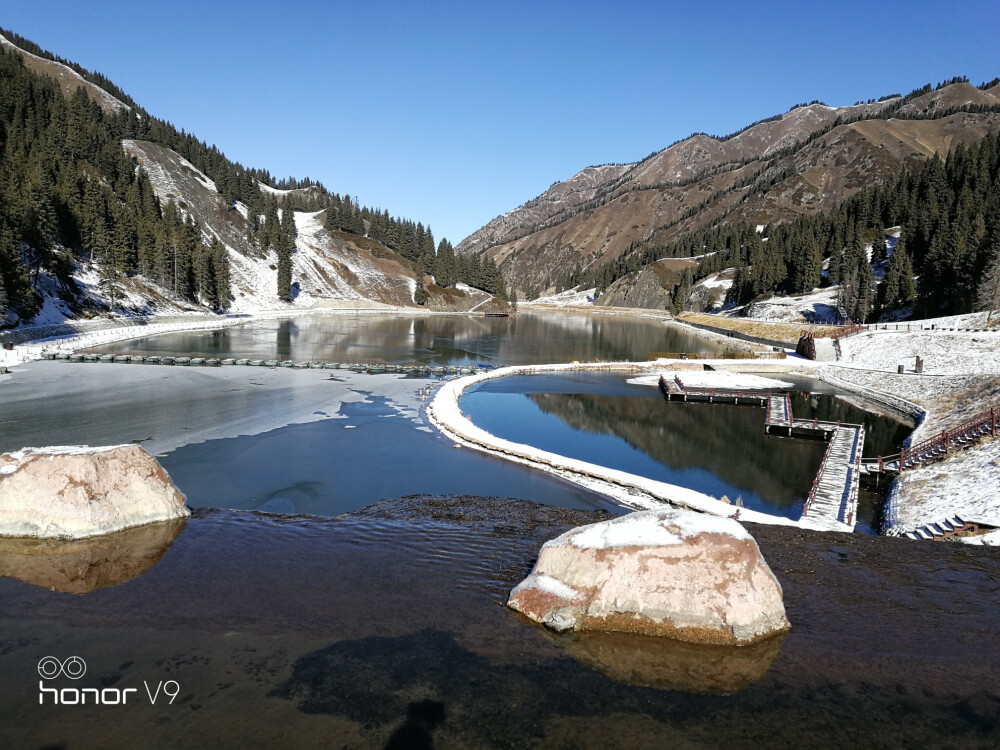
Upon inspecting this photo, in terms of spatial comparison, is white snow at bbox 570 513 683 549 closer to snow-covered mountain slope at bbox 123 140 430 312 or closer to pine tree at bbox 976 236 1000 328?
pine tree at bbox 976 236 1000 328

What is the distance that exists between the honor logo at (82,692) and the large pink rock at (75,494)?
7.95 m

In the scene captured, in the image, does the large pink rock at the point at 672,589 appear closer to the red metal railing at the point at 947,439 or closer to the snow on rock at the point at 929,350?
the red metal railing at the point at 947,439

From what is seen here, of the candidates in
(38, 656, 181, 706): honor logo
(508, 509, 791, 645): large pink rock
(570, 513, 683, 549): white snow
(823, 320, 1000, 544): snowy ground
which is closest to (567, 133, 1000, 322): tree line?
(823, 320, 1000, 544): snowy ground

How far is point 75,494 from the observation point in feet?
57.5

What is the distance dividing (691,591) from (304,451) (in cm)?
2473

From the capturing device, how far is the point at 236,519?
20.1 meters

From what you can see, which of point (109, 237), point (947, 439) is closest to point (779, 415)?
point (947, 439)

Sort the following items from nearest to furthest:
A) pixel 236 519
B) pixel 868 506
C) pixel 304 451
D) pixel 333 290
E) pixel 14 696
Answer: pixel 14 696, pixel 236 519, pixel 868 506, pixel 304 451, pixel 333 290

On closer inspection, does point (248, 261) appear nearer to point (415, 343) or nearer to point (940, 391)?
point (415, 343)

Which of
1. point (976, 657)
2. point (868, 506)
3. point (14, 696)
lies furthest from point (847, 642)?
point (868, 506)

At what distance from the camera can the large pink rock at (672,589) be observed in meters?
11.8

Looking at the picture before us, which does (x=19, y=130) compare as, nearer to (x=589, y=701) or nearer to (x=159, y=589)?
(x=159, y=589)

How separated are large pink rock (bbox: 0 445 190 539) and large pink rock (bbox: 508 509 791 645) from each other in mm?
13843

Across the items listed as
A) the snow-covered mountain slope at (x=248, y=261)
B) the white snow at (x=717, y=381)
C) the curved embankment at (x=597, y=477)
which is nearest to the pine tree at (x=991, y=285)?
the white snow at (x=717, y=381)
